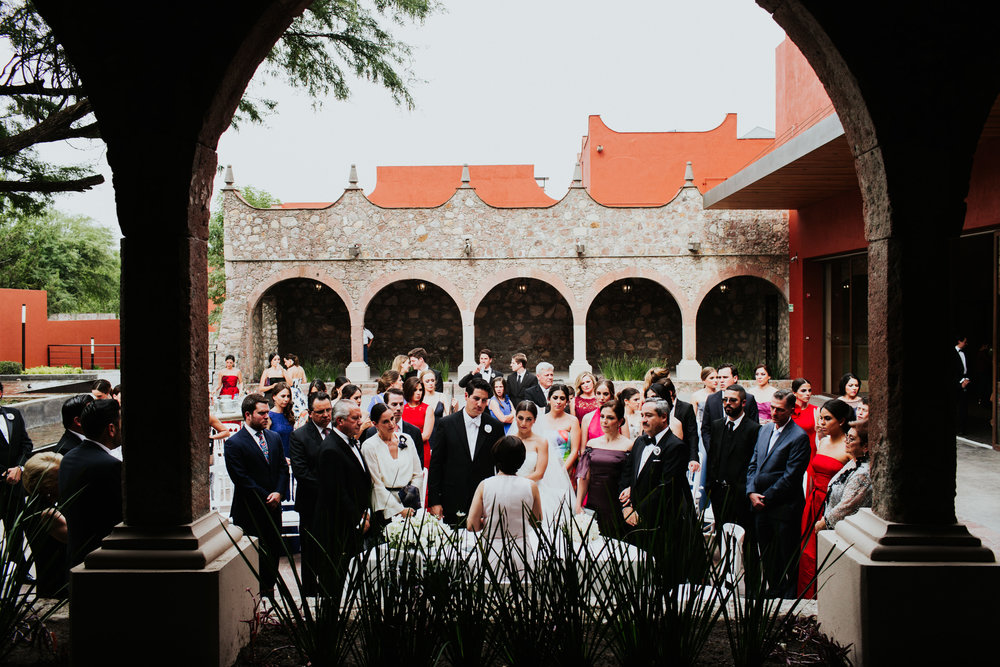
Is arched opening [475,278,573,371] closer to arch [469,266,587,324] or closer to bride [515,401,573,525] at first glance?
arch [469,266,587,324]

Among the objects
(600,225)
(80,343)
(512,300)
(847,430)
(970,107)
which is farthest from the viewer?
(80,343)

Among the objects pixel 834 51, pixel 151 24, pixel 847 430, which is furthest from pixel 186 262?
pixel 847 430

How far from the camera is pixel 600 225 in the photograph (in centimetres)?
1658

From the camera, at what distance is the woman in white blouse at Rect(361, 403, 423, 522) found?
14.8 feet

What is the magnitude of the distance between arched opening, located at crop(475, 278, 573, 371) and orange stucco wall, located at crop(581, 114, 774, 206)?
4699 mm

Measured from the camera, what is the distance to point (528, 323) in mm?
18938

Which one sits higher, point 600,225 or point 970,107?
point 600,225

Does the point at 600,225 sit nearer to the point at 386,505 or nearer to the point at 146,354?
the point at 386,505

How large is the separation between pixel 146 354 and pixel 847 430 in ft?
12.1

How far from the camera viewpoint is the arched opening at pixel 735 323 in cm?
1803

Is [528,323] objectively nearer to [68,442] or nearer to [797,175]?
[797,175]

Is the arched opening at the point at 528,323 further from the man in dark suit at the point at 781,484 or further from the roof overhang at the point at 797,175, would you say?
the man in dark suit at the point at 781,484

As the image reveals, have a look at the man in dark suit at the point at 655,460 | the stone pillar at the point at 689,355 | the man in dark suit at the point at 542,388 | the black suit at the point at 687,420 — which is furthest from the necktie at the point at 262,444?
the stone pillar at the point at 689,355

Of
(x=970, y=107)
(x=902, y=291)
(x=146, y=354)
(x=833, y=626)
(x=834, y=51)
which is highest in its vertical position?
(x=834, y=51)
